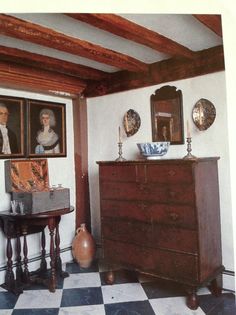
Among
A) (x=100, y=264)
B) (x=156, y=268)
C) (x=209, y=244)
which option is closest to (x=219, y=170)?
(x=209, y=244)

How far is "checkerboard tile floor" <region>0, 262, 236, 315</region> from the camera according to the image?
273cm

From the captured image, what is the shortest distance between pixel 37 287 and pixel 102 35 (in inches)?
104

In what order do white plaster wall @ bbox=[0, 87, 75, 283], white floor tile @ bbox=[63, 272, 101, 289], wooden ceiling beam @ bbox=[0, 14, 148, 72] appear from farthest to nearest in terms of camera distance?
white plaster wall @ bbox=[0, 87, 75, 283] < white floor tile @ bbox=[63, 272, 101, 289] < wooden ceiling beam @ bbox=[0, 14, 148, 72]

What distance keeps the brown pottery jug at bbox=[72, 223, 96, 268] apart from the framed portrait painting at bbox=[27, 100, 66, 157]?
1.07m

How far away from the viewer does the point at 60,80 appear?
380 centimetres

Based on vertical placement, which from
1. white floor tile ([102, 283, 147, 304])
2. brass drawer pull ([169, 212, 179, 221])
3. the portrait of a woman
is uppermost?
the portrait of a woman

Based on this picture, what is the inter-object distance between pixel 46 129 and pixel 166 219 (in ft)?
6.32

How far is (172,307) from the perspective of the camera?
109 inches

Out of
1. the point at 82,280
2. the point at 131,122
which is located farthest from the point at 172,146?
the point at 82,280

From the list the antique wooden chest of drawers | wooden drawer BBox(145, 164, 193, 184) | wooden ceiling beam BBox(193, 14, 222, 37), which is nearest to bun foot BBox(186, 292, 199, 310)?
the antique wooden chest of drawers

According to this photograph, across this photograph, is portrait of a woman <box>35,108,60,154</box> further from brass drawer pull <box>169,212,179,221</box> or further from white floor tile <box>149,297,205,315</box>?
white floor tile <box>149,297,205,315</box>

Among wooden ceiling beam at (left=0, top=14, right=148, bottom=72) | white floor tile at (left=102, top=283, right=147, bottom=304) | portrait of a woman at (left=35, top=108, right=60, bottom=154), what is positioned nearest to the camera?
wooden ceiling beam at (left=0, top=14, right=148, bottom=72)
